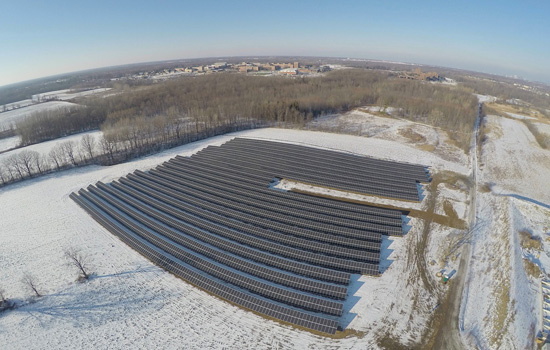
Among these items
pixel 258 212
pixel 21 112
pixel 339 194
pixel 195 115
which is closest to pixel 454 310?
pixel 339 194

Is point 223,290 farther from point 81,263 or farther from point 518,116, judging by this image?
point 518,116

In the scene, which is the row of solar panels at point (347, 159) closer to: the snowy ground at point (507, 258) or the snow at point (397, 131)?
the snow at point (397, 131)

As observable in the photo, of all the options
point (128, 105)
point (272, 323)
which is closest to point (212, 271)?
point (272, 323)

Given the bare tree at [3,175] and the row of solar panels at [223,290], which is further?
the bare tree at [3,175]

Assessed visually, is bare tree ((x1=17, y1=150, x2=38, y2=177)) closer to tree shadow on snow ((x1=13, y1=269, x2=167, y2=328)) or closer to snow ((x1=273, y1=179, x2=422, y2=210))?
tree shadow on snow ((x1=13, y1=269, x2=167, y2=328))

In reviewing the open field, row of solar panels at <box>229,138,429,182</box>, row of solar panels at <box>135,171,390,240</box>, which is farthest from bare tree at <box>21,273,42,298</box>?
row of solar panels at <box>229,138,429,182</box>

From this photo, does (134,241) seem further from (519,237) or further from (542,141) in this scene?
Result: (542,141)

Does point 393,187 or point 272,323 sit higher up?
point 393,187

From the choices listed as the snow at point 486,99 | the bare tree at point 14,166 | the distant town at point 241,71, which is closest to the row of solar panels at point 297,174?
the bare tree at point 14,166
